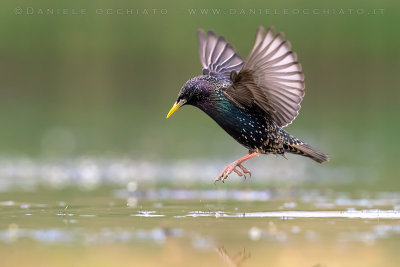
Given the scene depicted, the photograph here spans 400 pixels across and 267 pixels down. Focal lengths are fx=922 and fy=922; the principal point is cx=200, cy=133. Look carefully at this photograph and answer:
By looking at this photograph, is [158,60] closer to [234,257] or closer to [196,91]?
[196,91]

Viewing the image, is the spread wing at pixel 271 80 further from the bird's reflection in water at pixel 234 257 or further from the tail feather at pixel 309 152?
the bird's reflection in water at pixel 234 257

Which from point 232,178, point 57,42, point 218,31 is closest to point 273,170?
point 232,178

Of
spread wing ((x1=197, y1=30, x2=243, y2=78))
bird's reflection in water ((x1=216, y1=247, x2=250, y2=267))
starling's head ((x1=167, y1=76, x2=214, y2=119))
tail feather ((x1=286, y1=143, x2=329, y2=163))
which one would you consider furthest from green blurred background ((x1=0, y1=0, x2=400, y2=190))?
bird's reflection in water ((x1=216, y1=247, x2=250, y2=267))

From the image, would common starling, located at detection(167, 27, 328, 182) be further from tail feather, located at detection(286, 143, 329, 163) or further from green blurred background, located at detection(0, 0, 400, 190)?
green blurred background, located at detection(0, 0, 400, 190)

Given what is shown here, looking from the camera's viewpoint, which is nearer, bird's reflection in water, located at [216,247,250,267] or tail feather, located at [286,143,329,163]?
bird's reflection in water, located at [216,247,250,267]

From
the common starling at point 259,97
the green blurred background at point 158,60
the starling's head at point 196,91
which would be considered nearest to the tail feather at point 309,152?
the common starling at point 259,97

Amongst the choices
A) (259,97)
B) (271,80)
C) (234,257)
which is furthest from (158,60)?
(234,257)
